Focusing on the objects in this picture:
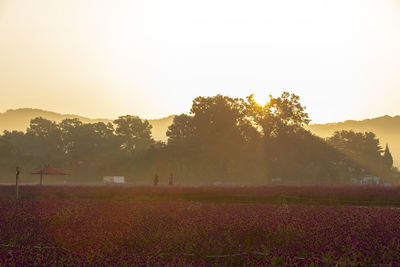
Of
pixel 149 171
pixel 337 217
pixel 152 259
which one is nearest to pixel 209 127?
pixel 149 171

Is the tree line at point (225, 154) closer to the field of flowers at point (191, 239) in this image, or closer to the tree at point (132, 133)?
the tree at point (132, 133)

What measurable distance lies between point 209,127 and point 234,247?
191 ft

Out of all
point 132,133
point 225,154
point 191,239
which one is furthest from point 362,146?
point 191,239

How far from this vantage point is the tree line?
61.7m

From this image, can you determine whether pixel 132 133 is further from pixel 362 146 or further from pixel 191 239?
pixel 191 239

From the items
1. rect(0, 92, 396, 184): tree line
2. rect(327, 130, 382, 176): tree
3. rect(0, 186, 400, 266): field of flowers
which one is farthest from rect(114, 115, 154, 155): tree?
rect(0, 186, 400, 266): field of flowers

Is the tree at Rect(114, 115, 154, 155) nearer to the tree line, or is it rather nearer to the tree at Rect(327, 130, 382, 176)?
the tree line

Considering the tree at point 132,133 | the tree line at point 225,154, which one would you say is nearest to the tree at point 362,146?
the tree line at point 225,154

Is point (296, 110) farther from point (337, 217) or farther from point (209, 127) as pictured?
point (337, 217)

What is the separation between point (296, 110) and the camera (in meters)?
64.8

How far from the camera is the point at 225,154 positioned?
64.4 meters

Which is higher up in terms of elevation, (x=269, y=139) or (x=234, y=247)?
(x=269, y=139)

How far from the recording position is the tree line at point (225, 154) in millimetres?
61656

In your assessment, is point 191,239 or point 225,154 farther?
point 225,154
